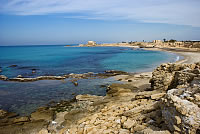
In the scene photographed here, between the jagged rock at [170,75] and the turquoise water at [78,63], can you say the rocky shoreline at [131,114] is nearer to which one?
the jagged rock at [170,75]

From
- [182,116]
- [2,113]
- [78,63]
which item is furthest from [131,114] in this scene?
[78,63]

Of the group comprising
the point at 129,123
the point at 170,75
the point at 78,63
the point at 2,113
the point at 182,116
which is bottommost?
the point at 2,113

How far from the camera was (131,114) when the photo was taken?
9219 mm

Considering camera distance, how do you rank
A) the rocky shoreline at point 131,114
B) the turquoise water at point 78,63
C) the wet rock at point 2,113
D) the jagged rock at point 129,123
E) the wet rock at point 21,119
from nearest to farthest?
the rocky shoreline at point 131,114 < the jagged rock at point 129,123 < the wet rock at point 21,119 < the wet rock at point 2,113 < the turquoise water at point 78,63

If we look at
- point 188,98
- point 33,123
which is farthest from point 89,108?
point 188,98

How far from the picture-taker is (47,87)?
2091cm

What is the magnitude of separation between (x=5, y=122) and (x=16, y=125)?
1.38 meters

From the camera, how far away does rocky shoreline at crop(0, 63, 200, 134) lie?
639cm

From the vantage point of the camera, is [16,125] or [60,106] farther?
[60,106]

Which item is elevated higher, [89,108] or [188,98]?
[188,98]

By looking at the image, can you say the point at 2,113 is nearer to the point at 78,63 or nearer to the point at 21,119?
the point at 21,119

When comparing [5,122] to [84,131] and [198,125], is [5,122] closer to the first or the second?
[84,131]

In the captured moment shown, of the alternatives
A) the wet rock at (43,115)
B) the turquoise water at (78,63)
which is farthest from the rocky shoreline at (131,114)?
Answer: the turquoise water at (78,63)

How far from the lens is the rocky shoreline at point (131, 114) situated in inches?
252
